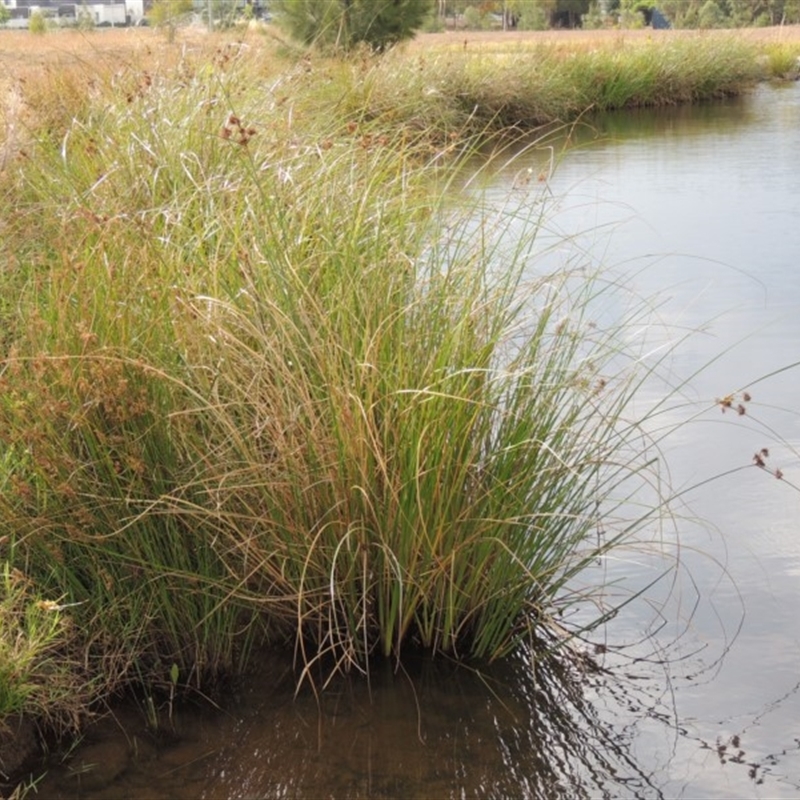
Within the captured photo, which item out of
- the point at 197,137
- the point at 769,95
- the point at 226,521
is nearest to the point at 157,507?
the point at 226,521

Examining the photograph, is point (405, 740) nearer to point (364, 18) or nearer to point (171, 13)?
point (171, 13)

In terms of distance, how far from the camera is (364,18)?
16984 mm

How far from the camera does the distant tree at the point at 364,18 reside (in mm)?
16531

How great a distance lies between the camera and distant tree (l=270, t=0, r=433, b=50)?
16.5 m

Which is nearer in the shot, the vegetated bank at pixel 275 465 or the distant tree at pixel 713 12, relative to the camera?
the vegetated bank at pixel 275 465

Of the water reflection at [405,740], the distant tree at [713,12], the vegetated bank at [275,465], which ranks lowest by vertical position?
the distant tree at [713,12]

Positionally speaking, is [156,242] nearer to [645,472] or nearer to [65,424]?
[65,424]

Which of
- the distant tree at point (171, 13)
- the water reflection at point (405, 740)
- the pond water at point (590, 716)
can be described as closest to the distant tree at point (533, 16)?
the distant tree at point (171, 13)

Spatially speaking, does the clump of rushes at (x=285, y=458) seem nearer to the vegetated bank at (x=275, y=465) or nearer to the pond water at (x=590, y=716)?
the vegetated bank at (x=275, y=465)

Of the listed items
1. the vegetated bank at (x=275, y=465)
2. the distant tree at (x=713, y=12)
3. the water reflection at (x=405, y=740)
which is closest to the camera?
the water reflection at (x=405, y=740)

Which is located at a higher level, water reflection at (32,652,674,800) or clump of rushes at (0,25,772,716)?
clump of rushes at (0,25,772,716)

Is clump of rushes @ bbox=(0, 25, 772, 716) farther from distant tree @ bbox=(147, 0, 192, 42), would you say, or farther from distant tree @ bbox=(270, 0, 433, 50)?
distant tree @ bbox=(270, 0, 433, 50)

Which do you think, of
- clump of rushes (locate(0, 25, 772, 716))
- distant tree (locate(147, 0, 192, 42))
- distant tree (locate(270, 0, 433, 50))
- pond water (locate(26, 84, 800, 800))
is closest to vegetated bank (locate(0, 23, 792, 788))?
clump of rushes (locate(0, 25, 772, 716))

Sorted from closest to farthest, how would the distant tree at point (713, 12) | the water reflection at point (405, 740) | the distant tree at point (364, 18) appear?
the water reflection at point (405, 740) < the distant tree at point (364, 18) < the distant tree at point (713, 12)
